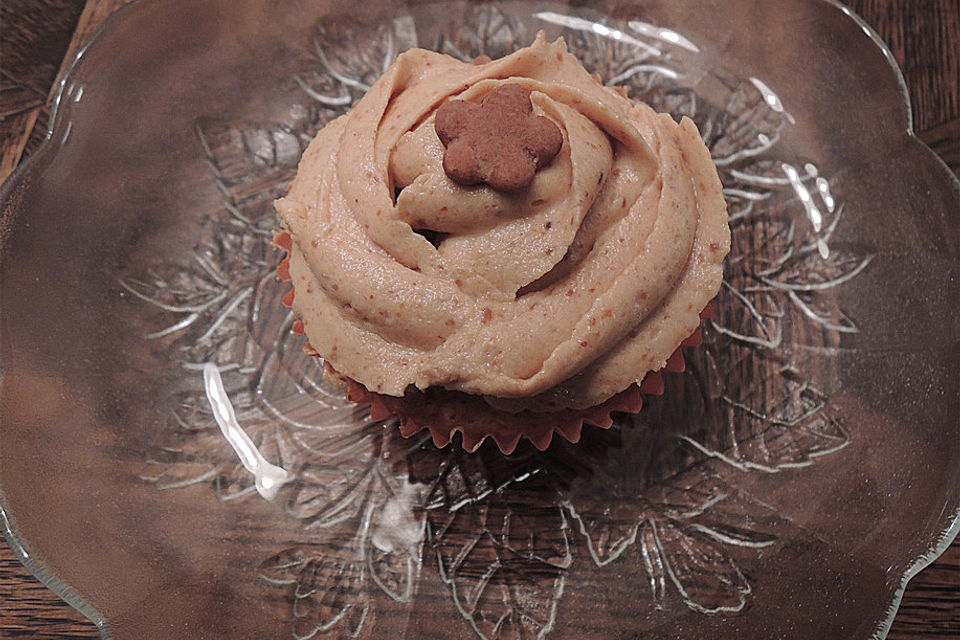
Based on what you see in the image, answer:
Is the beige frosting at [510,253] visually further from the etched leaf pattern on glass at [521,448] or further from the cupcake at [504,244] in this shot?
the etched leaf pattern on glass at [521,448]

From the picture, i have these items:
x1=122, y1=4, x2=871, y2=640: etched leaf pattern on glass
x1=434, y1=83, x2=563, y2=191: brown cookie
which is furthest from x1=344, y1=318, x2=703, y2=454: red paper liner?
x1=434, y1=83, x2=563, y2=191: brown cookie

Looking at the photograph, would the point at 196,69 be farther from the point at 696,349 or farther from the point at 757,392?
the point at 757,392

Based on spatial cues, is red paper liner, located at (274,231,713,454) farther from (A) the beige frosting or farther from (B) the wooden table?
(B) the wooden table

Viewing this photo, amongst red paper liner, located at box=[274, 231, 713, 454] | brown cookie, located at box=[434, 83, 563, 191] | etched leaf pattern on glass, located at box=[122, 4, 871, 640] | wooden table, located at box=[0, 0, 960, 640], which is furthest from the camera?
wooden table, located at box=[0, 0, 960, 640]

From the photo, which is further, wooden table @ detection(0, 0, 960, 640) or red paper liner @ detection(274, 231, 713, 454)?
wooden table @ detection(0, 0, 960, 640)

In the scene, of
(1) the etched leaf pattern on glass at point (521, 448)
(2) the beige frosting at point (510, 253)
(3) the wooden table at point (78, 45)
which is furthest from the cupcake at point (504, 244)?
(3) the wooden table at point (78, 45)

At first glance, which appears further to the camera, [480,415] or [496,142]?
[480,415]

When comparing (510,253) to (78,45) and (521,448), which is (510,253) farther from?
(78,45)

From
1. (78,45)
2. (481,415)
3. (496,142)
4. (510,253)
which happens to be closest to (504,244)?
(510,253)
